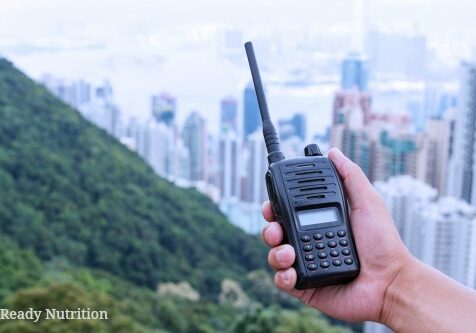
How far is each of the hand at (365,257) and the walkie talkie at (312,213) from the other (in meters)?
0.02

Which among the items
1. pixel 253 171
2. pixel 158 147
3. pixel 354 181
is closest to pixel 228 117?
pixel 253 171

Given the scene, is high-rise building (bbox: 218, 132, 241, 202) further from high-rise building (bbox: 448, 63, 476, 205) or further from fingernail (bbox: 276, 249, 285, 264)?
fingernail (bbox: 276, 249, 285, 264)

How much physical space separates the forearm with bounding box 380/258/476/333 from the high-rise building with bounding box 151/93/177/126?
5.40m

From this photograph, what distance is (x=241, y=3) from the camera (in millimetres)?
3562

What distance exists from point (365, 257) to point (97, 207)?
5.57 m

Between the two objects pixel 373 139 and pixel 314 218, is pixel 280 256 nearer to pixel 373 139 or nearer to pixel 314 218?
pixel 314 218

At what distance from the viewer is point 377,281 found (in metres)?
0.72

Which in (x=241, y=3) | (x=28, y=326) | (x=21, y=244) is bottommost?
(x=21, y=244)

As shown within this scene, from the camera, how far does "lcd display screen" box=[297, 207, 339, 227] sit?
2.27 feet

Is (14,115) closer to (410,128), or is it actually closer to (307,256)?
(410,128)

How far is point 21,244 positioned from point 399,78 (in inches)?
145

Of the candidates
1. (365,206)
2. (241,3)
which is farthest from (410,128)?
(365,206)

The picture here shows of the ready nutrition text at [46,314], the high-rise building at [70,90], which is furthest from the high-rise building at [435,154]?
the ready nutrition text at [46,314]

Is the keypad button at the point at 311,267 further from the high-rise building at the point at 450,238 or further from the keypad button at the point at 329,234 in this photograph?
the high-rise building at the point at 450,238
